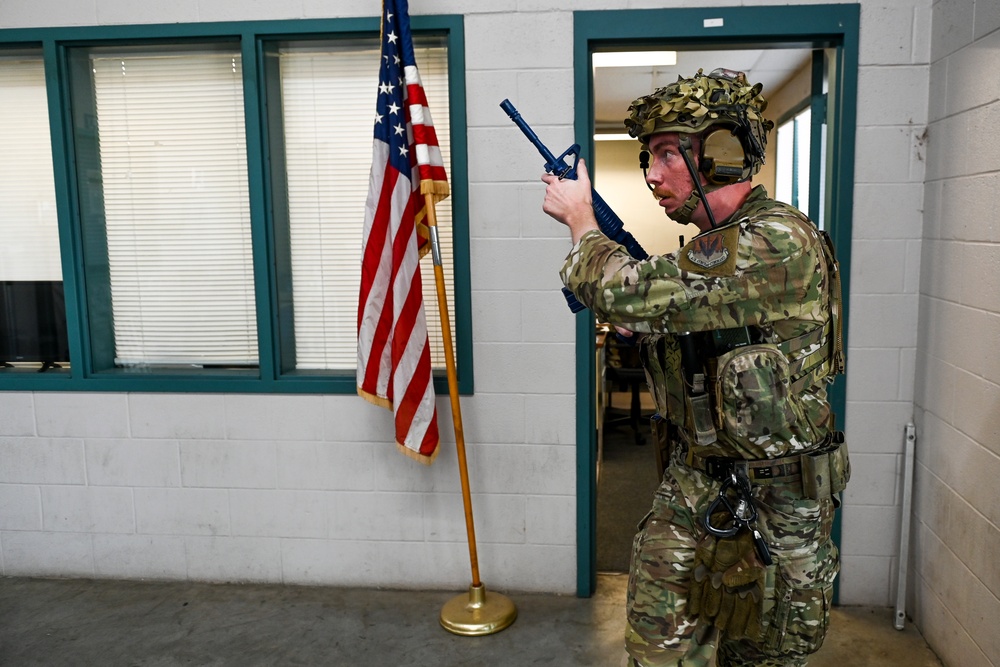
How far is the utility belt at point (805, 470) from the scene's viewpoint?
182 cm

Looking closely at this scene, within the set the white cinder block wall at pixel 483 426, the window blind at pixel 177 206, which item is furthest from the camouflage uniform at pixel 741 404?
the window blind at pixel 177 206

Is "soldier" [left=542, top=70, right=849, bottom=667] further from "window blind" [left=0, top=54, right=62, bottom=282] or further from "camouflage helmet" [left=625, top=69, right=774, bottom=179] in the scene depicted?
"window blind" [left=0, top=54, right=62, bottom=282]

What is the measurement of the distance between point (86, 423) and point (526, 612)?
76.1 inches

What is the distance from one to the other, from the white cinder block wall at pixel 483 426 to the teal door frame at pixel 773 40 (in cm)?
4

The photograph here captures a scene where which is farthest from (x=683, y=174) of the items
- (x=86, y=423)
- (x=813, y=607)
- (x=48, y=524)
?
(x=48, y=524)

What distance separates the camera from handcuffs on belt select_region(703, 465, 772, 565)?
6.02 feet

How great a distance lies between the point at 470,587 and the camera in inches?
121

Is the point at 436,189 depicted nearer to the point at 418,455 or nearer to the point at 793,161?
the point at 418,455

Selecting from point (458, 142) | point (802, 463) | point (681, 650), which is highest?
point (458, 142)

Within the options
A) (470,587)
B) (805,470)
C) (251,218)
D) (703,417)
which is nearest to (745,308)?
(703,417)

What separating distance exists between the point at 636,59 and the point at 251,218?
3.18 m

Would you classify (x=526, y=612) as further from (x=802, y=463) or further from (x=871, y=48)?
(x=871, y=48)

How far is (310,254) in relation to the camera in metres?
3.26

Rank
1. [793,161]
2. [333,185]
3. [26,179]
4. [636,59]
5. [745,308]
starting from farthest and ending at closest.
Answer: [636,59] → [793,161] → [26,179] → [333,185] → [745,308]
